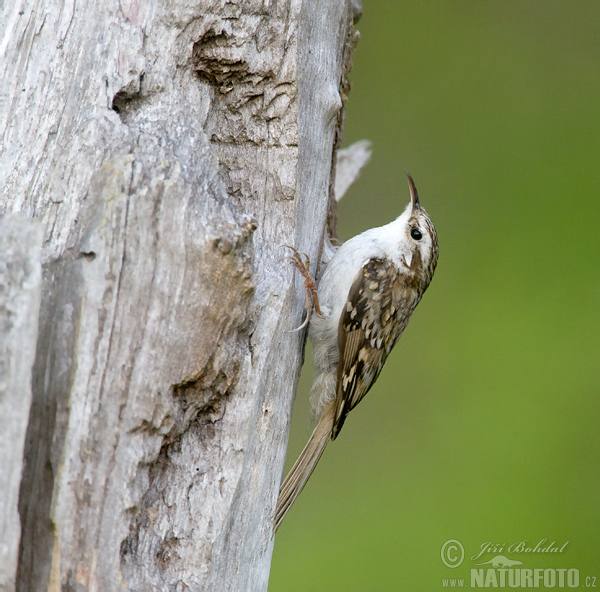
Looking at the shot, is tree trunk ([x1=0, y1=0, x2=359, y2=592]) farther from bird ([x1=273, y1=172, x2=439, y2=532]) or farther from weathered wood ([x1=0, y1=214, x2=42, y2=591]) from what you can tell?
bird ([x1=273, y1=172, x2=439, y2=532])

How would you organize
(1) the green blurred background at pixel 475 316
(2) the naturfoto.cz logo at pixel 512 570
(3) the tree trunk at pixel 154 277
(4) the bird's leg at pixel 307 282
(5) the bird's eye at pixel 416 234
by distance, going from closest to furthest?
(3) the tree trunk at pixel 154 277
(4) the bird's leg at pixel 307 282
(5) the bird's eye at pixel 416 234
(2) the naturfoto.cz logo at pixel 512 570
(1) the green blurred background at pixel 475 316

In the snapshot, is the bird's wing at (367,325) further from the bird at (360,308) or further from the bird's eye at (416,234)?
the bird's eye at (416,234)

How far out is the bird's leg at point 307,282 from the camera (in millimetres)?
1724

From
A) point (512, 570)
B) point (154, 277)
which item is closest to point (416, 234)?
point (154, 277)

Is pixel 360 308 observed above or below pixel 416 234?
below

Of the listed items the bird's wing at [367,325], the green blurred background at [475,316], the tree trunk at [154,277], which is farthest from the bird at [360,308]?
the green blurred background at [475,316]

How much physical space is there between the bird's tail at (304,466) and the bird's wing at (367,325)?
4 cm

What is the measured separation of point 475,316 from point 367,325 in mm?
1209

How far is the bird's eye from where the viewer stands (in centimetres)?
221

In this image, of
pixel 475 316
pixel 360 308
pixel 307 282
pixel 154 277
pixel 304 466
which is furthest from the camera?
pixel 475 316

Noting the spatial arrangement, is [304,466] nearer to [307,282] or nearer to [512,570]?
[307,282]

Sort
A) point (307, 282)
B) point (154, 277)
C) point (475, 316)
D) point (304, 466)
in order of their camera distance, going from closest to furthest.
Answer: point (154, 277) < point (307, 282) < point (304, 466) < point (475, 316)

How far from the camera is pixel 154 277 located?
1.28 m

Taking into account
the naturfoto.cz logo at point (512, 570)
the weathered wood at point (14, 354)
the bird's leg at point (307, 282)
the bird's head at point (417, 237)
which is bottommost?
the weathered wood at point (14, 354)
